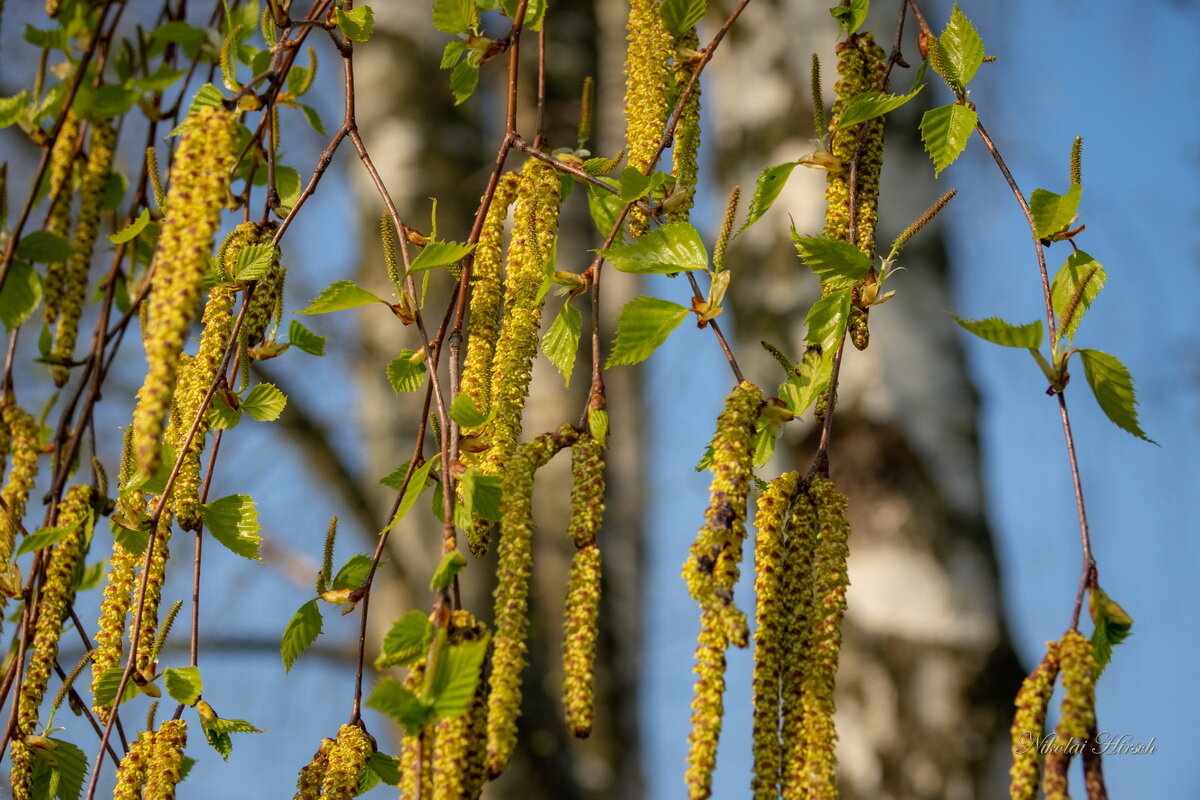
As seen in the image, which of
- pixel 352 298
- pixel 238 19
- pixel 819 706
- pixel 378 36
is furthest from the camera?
pixel 378 36

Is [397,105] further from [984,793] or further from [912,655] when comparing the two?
[984,793]

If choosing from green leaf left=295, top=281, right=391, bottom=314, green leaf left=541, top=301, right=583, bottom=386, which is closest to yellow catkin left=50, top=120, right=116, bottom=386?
green leaf left=295, top=281, right=391, bottom=314

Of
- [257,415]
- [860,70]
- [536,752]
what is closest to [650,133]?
[860,70]

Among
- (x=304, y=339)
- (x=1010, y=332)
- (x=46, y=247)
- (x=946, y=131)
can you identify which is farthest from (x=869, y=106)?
(x=46, y=247)

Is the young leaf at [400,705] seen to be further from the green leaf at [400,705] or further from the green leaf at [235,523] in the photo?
the green leaf at [235,523]

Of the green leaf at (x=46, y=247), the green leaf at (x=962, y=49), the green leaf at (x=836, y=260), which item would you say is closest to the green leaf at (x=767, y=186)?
the green leaf at (x=836, y=260)

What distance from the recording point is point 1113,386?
2.55ft

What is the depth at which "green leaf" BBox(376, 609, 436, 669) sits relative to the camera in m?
0.67

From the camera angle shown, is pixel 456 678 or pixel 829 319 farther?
pixel 829 319

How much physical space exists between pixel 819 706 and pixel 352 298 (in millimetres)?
434

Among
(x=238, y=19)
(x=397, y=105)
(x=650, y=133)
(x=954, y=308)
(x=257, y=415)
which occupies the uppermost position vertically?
(x=397, y=105)

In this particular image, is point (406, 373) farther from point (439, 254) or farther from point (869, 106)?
point (869, 106)

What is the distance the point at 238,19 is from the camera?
116 centimetres

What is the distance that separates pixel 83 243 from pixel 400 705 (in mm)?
707
